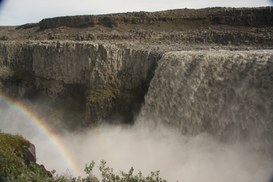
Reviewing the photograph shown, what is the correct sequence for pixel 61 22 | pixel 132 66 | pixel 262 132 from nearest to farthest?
1. pixel 262 132
2. pixel 132 66
3. pixel 61 22

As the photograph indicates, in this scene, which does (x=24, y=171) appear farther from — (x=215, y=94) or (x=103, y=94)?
(x=103, y=94)

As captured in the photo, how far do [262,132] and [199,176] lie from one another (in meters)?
4.58

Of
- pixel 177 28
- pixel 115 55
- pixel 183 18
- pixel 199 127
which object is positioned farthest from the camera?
pixel 183 18

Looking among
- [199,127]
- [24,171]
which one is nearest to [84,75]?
[199,127]

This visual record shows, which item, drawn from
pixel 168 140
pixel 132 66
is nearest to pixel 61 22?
pixel 132 66

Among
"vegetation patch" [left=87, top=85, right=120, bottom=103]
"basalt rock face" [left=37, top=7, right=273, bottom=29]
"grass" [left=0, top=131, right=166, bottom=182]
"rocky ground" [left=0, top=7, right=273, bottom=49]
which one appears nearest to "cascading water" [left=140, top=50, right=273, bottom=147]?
"vegetation patch" [left=87, top=85, right=120, bottom=103]

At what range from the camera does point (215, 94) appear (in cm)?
3262

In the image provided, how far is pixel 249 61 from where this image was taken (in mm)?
31438

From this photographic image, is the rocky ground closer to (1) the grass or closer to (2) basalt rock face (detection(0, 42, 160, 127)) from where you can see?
(2) basalt rock face (detection(0, 42, 160, 127))

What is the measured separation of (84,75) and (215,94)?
16677 mm

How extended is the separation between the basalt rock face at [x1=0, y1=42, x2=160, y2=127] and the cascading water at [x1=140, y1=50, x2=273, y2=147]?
12.3ft

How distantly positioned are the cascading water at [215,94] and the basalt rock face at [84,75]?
12.3 feet

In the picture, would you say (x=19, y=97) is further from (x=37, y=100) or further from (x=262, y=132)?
(x=262, y=132)

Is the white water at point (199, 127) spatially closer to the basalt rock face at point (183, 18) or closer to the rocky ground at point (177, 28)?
the rocky ground at point (177, 28)
